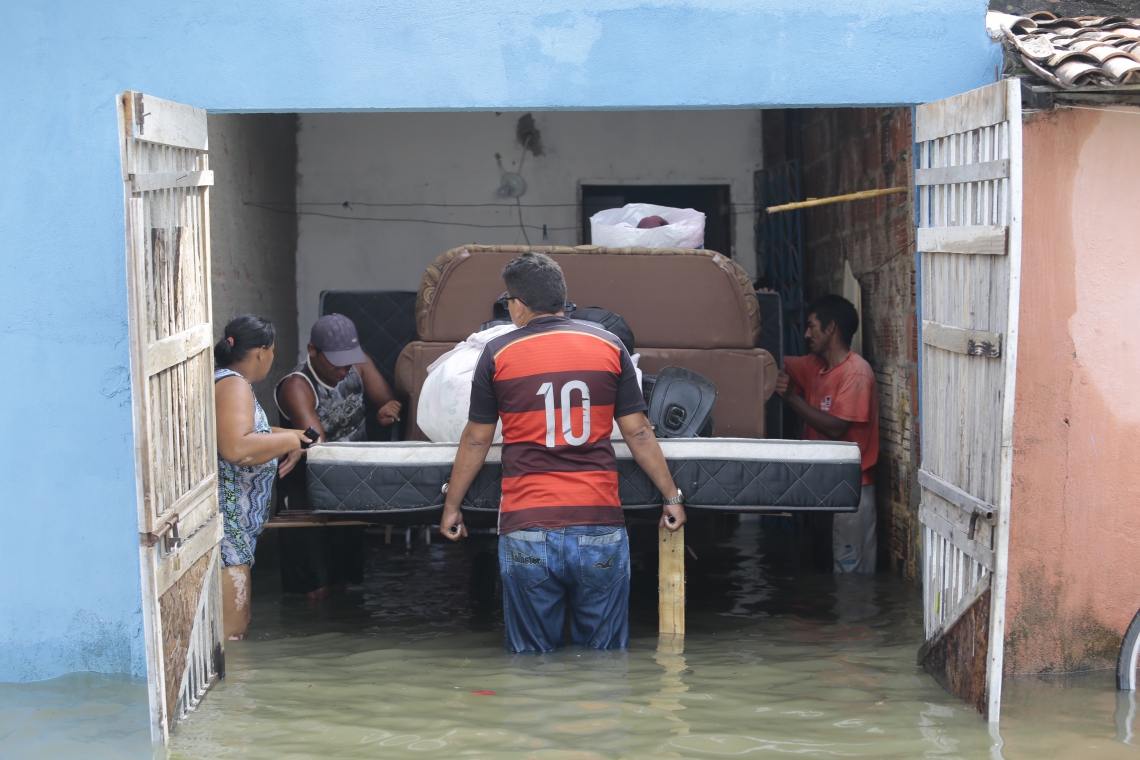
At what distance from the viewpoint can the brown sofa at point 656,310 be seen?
5.55 meters

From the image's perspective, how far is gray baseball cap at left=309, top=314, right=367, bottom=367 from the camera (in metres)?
5.86

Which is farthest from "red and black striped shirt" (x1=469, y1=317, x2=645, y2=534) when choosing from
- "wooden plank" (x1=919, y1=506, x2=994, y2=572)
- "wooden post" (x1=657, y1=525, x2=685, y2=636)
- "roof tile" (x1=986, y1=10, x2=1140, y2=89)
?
"roof tile" (x1=986, y1=10, x2=1140, y2=89)

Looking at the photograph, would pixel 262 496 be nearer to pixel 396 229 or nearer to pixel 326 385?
pixel 326 385

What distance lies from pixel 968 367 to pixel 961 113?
100 cm

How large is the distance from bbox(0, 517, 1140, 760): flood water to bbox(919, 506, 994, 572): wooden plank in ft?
2.02

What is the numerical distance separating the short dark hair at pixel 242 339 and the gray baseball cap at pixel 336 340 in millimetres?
792

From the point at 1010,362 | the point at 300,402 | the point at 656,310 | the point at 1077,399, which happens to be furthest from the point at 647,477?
the point at 300,402

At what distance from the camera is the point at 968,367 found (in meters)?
4.21

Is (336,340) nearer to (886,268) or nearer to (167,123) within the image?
(167,123)

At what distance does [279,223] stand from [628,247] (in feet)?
13.6

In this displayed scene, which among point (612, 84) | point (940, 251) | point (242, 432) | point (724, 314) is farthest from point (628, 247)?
point (242, 432)

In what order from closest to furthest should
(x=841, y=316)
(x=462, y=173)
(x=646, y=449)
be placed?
(x=646, y=449) < (x=841, y=316) < (x=462, y=173)

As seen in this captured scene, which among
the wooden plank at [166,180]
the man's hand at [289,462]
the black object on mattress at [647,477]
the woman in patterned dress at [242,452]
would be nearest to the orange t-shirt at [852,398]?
the black object on mattress at [647,477]

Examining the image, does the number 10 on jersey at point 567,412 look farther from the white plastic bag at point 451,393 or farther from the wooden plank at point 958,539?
the wooden plank at point 958,539
